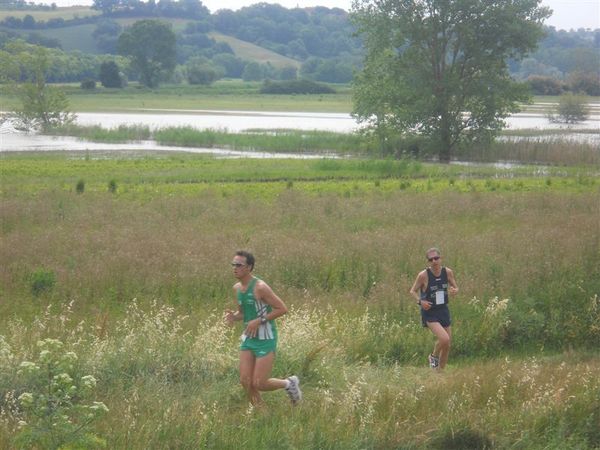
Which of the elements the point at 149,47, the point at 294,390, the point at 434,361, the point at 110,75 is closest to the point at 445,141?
the point at 434,361

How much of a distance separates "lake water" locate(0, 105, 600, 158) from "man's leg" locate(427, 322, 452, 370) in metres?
38.4

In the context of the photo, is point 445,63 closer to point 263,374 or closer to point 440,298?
point 440,298

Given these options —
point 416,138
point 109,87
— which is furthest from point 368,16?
point 109,87

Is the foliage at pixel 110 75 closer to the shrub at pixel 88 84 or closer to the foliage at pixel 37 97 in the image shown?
the shrub at pixel 88 84

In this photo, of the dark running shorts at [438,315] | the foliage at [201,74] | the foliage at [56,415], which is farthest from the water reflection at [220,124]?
the foliage at [56,415]

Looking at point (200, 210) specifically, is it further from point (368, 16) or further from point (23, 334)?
point (368, 16)

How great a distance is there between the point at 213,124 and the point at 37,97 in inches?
547

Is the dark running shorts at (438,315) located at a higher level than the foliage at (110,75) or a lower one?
lower

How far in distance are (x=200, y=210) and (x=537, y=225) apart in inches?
357

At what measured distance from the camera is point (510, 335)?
14492mm

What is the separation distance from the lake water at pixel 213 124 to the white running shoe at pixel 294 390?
133ft

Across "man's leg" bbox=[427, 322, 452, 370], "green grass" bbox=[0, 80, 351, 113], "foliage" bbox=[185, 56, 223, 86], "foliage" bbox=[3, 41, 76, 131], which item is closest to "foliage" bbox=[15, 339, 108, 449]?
"man's leg" bbox=[427, 322, 452, 370]

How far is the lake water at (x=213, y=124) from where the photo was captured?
55969mm

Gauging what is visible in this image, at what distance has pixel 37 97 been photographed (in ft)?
228
